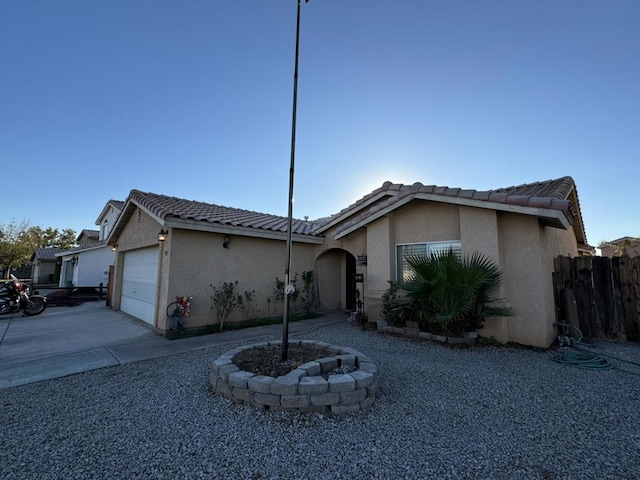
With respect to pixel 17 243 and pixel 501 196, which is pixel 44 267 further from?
pixel 501 196

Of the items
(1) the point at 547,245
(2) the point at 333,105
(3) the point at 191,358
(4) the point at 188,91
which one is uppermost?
(4) the point at 188,91

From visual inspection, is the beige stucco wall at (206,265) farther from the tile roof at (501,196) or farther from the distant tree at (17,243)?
the distant tree at (17,243)

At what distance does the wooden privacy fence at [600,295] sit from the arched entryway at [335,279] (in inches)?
268

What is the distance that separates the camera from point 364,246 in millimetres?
10156

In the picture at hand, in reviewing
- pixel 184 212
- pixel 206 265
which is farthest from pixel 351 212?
pixel 184 212

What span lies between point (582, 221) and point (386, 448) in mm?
12825

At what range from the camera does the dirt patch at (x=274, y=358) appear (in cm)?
423

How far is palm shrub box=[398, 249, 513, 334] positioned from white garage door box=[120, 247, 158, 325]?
7882 mm

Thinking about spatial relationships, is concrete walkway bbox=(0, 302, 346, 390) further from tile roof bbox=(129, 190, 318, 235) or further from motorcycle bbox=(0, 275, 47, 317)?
tile roof bbox=(129, 190, 318, 235)

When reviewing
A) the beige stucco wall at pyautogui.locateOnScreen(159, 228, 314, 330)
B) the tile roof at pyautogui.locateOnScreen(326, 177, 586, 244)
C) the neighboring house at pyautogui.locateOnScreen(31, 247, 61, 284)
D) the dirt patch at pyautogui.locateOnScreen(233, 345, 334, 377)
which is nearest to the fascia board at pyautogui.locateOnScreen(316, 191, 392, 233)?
the tile roof at pyautogui.locateOnScreen(326, 177, 586, 244)

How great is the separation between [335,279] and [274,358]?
7.81m

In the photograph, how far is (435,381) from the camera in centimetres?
450

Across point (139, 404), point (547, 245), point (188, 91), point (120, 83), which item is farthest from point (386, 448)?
point (120, 83)

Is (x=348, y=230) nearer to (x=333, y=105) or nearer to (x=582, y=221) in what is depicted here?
(x=333, y=105)
